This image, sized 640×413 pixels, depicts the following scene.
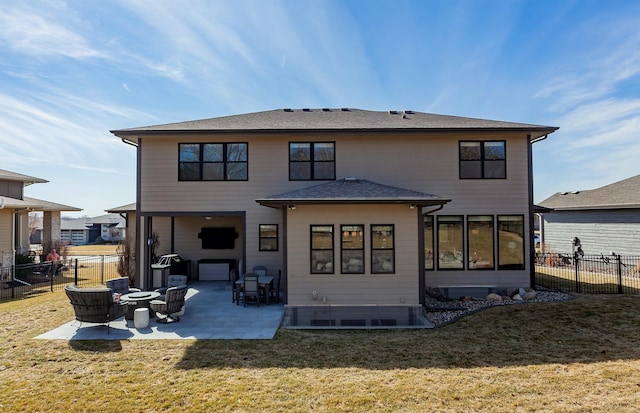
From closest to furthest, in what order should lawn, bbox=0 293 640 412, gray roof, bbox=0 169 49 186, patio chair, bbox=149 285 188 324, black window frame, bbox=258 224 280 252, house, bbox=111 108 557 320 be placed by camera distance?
lawn, bbox=0 293 640 412
patio chair, bbox=149 285 188 324
house, bbox=111 108 557 320
black window frame, bbox=258 224 280 252
gray roof, bbox=0 169 49 186

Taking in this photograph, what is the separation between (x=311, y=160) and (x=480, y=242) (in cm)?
684

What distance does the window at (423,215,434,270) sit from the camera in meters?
11.3

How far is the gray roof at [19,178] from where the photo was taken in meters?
18.9

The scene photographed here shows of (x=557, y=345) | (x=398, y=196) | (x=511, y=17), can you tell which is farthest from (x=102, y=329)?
(x=511, y=17)

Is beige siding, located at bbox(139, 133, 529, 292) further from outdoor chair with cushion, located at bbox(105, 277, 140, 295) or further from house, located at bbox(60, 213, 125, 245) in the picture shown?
house, located at bbox(60, 213, 125, 245)

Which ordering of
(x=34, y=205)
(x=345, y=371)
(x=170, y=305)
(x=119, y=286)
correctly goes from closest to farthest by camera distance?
(x=345, y=371) → (x=170, y=305) → (x=119, y=286) → (x=34, y=205)

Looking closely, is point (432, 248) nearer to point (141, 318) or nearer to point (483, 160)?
point (483, 160)

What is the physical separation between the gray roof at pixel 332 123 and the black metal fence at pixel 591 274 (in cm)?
597

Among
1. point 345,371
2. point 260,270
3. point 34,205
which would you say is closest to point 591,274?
point 260,270

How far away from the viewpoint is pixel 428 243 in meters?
11.4

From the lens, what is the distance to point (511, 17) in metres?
11.6

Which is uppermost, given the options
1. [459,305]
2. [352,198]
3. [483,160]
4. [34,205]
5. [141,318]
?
[483,160]

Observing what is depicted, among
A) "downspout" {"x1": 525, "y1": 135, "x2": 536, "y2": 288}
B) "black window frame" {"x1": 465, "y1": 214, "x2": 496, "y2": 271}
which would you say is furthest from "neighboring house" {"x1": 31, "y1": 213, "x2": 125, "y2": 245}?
"downspout" {"x1": 525, "y1": 135, "x2": 536, "y2": 288}

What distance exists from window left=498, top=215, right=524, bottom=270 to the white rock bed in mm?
1262
